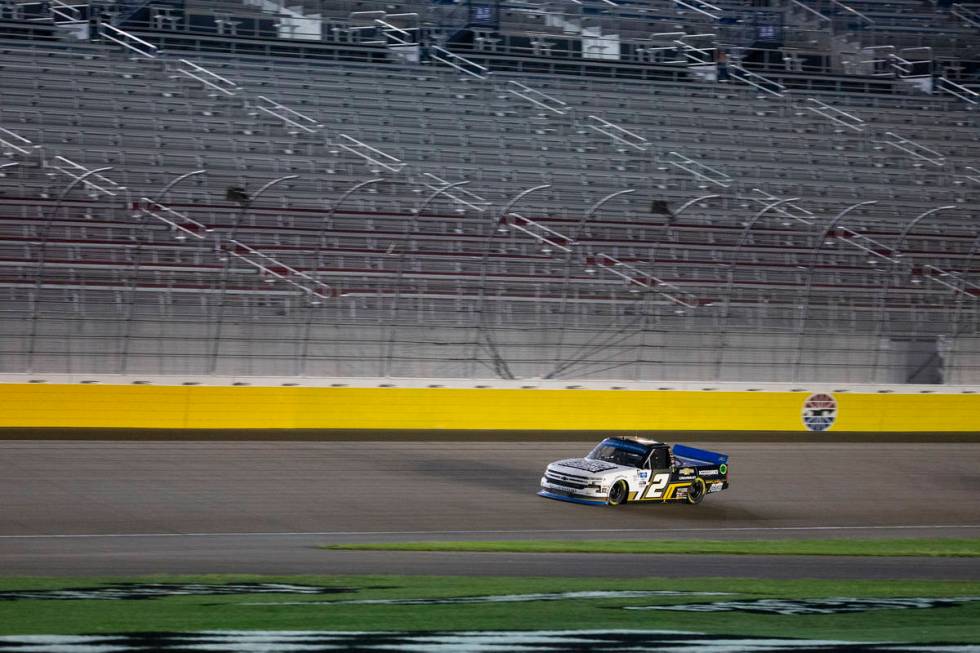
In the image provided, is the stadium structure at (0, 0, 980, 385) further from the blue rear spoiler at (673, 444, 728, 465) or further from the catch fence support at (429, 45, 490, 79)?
the blue rear spoiler at (673, 444, 728, 465)

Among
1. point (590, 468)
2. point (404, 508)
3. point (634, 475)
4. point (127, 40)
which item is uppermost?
point (127, 40)

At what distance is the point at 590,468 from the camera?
817 inches

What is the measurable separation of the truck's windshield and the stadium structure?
5.64 meters

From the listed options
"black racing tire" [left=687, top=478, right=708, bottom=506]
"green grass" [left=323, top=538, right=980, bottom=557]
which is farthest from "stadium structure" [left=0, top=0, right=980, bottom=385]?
"green grass" [left=323, top=538, right=980, bottom=557]

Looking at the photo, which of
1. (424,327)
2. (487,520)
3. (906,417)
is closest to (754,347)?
(906,417)

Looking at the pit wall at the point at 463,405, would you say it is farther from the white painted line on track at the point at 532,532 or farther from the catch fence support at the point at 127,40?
the catch fence support at the point at 127,40

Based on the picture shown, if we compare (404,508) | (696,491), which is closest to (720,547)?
(696,491)

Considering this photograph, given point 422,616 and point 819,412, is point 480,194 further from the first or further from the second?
point 422,616

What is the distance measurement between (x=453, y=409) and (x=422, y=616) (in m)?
16.6

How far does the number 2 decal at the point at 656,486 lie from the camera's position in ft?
69.6

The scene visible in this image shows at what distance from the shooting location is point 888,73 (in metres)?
46.1

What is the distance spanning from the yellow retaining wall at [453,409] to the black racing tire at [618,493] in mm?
5858

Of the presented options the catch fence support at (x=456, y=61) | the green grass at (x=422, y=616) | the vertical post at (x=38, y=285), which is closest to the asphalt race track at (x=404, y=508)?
the vertical post at (x=38, y=285)

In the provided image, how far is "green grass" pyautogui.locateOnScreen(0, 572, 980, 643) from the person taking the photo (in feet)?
29.1
